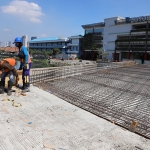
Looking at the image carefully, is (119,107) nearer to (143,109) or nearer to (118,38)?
(143,109)

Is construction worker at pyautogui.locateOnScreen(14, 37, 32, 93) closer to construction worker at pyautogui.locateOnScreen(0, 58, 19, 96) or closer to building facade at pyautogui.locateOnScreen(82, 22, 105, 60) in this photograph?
construction worker at pyautogui.locateOnScreen(0, 58, 19, 96)

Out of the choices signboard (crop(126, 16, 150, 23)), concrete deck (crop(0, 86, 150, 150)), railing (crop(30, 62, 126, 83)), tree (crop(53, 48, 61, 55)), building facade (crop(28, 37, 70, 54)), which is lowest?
concrete deck (crop(0, 86, 150, 150))

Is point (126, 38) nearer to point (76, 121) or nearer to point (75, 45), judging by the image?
point (75, 45)

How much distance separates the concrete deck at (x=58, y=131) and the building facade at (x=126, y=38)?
40.4 m

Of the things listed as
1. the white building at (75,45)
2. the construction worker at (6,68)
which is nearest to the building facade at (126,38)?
the white building at (75,45)

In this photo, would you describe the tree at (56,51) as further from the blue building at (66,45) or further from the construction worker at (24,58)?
the construction worker at (24,58)

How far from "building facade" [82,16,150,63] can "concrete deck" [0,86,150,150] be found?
40416 millimetres

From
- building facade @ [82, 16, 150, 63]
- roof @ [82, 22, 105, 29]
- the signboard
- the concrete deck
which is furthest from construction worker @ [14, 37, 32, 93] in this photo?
roof @ [82, 22, 105, 29]

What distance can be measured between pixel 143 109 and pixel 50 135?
2.81 m

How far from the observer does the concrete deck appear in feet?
9.02

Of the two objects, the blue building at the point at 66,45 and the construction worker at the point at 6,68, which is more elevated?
the blue building at the point at 66,45

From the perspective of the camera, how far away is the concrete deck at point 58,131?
275 centimetres

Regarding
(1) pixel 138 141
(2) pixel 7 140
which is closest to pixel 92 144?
(1) pixel 138 141

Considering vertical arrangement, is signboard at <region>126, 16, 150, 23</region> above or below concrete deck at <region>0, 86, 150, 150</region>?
above
